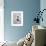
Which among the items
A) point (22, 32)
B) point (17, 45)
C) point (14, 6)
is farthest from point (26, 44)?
point (14, 6)

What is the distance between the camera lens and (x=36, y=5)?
509cm

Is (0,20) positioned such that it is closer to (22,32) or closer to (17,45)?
(22,32)

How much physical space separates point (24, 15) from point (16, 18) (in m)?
0.33

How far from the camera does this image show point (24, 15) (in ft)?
16.8

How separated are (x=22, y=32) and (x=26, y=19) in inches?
20.5

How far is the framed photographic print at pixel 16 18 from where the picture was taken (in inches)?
201

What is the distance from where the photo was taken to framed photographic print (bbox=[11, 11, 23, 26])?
5094 mm

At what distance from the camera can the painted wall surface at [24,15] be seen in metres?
5.06

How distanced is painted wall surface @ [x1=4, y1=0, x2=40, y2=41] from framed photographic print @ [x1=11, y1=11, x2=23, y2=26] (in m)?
0.11

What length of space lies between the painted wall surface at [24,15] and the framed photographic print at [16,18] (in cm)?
11

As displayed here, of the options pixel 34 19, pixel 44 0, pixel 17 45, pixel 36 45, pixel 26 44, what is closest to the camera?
pixel 36 45

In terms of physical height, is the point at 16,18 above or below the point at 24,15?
below

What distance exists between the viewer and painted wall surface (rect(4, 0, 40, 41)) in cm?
506

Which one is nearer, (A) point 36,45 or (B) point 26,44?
(A) point 36,45
